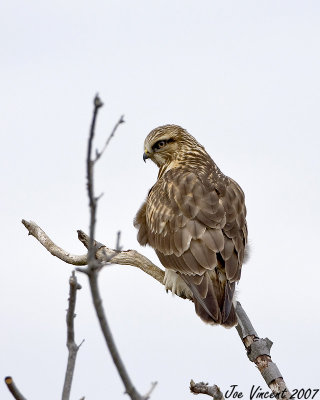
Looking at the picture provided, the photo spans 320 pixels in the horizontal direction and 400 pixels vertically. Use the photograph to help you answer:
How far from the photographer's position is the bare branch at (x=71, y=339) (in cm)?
375

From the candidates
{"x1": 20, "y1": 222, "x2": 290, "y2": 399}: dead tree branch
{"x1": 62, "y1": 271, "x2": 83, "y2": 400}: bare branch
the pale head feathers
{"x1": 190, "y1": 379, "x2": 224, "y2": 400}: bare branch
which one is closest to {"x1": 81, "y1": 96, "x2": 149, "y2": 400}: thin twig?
{"x1": 62, "y1": 271, "x2": 83, "y2": 400}: bare branch

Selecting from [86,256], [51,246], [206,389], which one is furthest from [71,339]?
[51,246]

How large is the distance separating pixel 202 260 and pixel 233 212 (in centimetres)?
91

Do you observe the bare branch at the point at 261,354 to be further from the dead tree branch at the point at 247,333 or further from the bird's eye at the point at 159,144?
the bird's eye at the point at 159,144

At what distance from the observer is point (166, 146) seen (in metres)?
10.4

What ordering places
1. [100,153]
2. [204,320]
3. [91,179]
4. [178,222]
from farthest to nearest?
[178,222] → [204,320] → [100,153] → [91,179]

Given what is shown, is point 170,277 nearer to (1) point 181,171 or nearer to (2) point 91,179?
(1) point 181,171

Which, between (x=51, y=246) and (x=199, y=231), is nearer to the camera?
(x=199, y=231)

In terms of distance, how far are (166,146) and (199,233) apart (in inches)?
99.4

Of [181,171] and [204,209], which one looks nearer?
[204,209]

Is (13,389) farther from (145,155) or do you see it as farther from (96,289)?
(145,155)

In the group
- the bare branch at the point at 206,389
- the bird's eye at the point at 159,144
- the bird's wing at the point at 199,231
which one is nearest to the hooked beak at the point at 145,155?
the bird's eye at the point at 159,144

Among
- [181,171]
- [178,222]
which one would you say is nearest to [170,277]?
[178,222]

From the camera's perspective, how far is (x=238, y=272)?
26.3 feet
